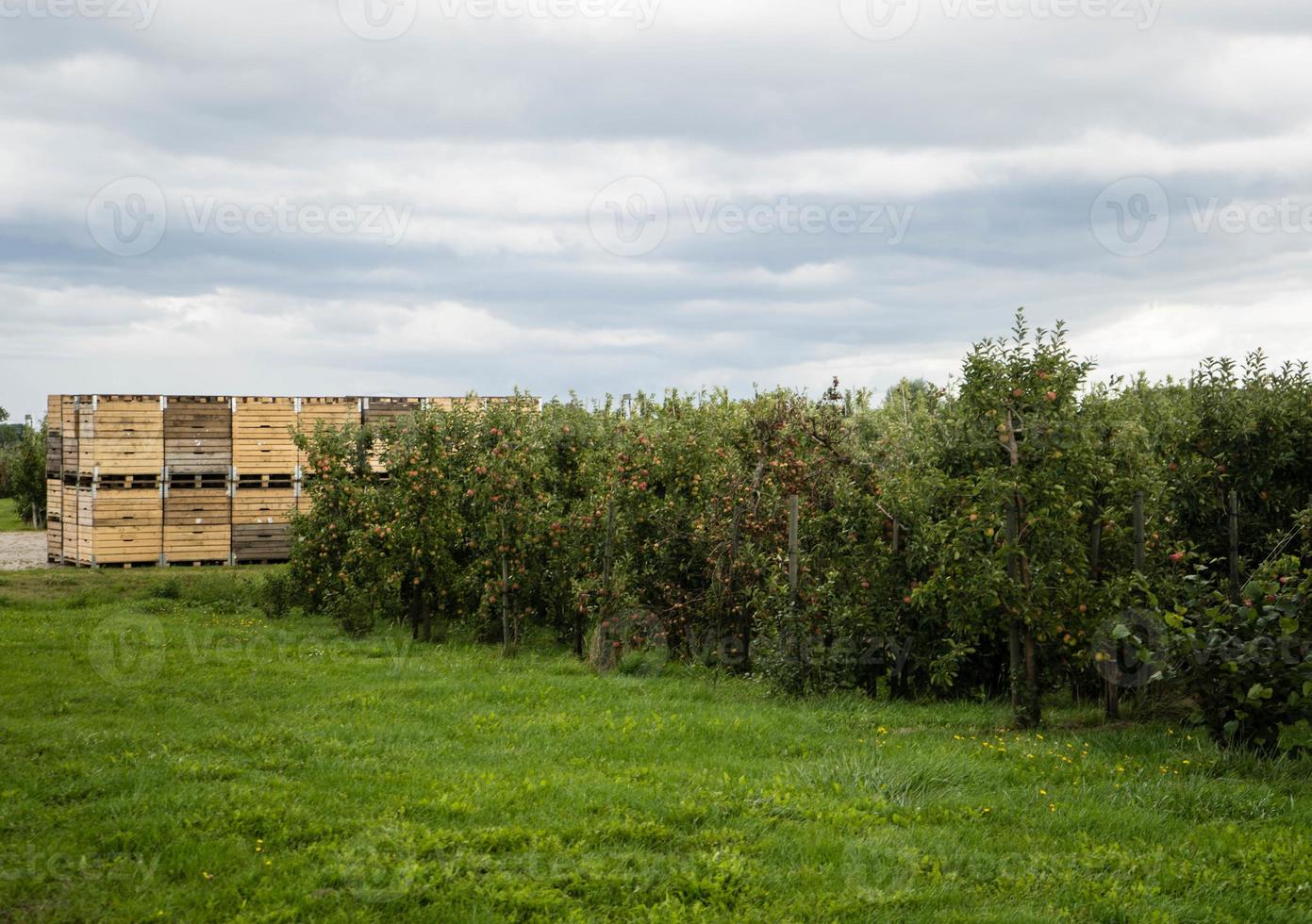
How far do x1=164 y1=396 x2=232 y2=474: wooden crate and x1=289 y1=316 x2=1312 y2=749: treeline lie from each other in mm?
8569

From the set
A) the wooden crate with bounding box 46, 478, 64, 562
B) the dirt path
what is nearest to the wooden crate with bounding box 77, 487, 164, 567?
the wooden crate with bounding box 46, 478, 64, 562

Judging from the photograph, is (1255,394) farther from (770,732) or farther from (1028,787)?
(770,732)

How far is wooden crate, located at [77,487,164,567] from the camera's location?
20.9 m

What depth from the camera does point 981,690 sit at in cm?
1010

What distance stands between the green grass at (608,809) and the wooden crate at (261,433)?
11.9 m

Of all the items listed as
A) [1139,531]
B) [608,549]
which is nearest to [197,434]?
[608,549]

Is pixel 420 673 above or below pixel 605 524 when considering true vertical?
below

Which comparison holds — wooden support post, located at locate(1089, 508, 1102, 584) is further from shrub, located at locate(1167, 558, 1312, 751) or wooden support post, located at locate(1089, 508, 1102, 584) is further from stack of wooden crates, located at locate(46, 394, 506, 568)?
stack of wooden crates, located at locate(46, 394, 506, 568)

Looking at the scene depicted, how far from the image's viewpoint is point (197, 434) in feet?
70.3

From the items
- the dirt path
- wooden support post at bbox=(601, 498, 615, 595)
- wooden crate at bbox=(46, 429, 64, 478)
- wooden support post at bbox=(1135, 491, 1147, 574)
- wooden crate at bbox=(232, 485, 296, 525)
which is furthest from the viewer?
wooden crate at bbox=(46, 429, 64, 478)

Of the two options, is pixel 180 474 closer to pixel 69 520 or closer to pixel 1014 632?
pixel 69 520

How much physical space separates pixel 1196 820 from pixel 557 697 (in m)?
5.58

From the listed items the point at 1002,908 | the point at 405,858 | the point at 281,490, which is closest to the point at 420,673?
the point at 405,858
